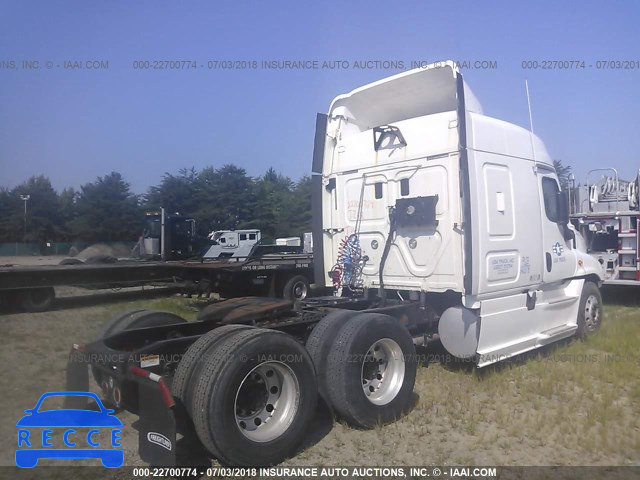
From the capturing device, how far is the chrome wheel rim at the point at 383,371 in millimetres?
4609

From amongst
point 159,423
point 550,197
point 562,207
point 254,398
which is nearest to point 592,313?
point 562,207

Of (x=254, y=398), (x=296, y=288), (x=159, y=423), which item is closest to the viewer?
(x=159, y=423)

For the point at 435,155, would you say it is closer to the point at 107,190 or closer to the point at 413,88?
the point at 413,88

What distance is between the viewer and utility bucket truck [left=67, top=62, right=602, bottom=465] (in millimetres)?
3689

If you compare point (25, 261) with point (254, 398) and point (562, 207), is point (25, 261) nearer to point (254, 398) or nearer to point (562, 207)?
point (254, 398)

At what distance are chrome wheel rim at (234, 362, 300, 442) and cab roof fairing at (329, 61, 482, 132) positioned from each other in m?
3.38

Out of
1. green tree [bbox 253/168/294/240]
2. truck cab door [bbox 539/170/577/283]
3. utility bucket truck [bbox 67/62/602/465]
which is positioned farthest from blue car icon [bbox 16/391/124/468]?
green tree [bbox 253/168/294/240]

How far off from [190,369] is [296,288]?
9.17 m

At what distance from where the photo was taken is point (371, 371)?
4695mm

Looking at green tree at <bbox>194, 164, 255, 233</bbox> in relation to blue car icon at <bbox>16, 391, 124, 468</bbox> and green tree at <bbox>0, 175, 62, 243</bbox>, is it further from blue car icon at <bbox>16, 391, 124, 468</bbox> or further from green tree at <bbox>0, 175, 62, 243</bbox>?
blue car icon at <bbox>16, 391, 124, 468</bbox>

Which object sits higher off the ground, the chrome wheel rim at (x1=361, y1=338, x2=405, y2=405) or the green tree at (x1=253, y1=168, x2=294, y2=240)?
the green tree at (x1=253, y1=168, x2=294, y2=240)

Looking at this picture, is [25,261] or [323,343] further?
[25,261]

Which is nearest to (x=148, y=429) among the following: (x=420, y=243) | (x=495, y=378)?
(x=420, y=243)

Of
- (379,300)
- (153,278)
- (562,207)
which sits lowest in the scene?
(379,300)
